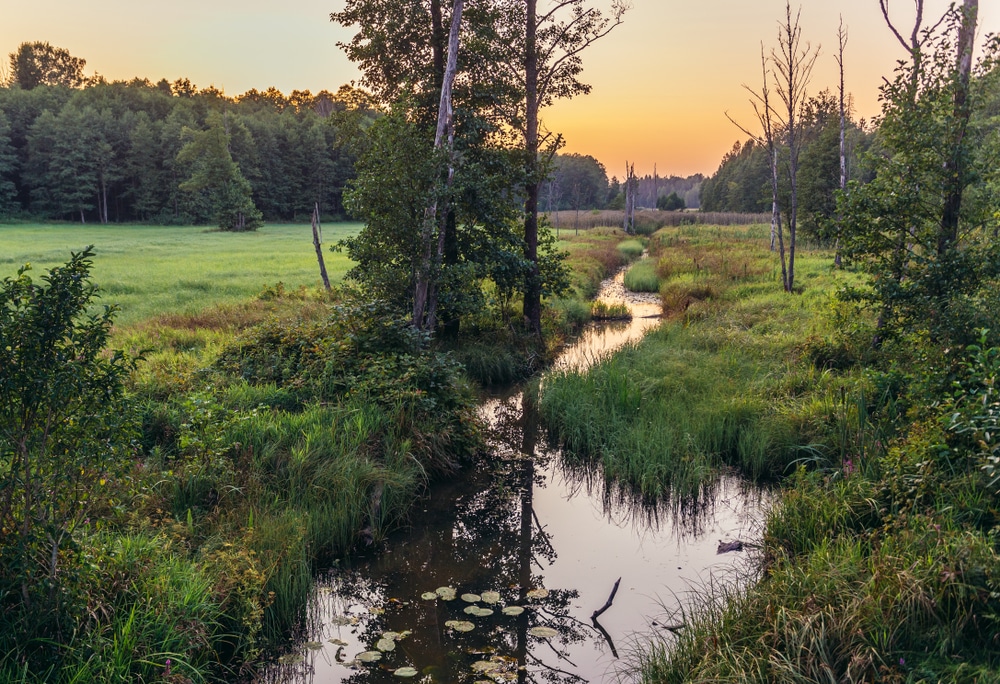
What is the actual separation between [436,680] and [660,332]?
11767mm

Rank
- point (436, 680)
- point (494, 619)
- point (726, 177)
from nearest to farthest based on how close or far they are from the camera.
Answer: point (436, 680), point (494, 619), point (726, 177)

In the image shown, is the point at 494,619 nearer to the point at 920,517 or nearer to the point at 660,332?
the point at 920,517

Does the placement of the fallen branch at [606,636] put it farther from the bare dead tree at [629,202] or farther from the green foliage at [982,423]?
the bare dead tree at [629,202]

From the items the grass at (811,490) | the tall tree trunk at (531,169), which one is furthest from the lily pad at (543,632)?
the tall tree trunk at (531,169)

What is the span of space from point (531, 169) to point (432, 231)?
456 centimetres

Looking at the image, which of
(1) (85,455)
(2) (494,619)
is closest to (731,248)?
(2) (494,619)

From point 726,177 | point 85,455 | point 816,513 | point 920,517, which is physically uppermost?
point 726,177

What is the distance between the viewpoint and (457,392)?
9.70 m

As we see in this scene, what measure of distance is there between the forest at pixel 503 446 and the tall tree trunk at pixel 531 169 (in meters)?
0.10

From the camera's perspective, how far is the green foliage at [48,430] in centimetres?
392

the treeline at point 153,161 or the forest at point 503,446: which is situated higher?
the treeline at point 153,161

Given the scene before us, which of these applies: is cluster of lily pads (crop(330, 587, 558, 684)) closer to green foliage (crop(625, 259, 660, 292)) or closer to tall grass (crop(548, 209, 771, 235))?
green foliage (crop(625, 259, 660, 292))

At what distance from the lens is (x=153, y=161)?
74812 mm

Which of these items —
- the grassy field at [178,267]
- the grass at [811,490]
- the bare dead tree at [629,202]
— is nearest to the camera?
the grass at [811,490]
